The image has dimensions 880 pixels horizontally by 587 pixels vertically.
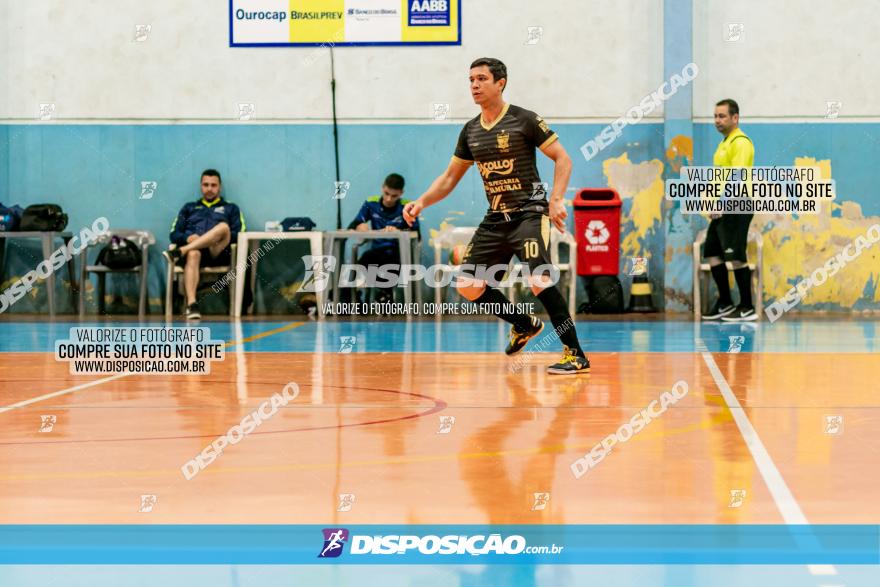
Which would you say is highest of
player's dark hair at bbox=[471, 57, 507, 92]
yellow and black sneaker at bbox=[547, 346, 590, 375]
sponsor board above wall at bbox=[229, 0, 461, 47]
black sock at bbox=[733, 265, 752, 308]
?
sponsor board above wall at bbox=[229, 0, 461, 47]

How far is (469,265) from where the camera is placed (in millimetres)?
9125

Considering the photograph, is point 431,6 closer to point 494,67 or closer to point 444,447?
point 494,67

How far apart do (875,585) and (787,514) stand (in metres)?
0.81

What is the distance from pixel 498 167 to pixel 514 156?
0.54 ft

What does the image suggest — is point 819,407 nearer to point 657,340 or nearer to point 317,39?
point 657,340

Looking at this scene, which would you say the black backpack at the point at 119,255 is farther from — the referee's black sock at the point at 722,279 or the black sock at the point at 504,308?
the black sock at the point at 504,308

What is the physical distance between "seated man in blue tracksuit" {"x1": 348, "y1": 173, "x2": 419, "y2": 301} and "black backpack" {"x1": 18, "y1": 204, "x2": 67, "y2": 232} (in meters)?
4.18

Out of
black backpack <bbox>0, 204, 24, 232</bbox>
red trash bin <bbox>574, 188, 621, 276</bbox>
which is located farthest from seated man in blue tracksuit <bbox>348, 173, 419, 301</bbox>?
black backpack <bbox>0, 204, 24, 232</bbox>

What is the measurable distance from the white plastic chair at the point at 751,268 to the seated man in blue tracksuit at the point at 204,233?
627 centimetres

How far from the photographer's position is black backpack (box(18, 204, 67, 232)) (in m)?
16.5

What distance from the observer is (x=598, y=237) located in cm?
1631

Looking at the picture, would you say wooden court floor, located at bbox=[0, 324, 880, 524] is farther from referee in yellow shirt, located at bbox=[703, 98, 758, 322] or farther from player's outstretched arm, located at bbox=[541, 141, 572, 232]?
referee in yellow shirt, located at bbox=[703, 98, 758, 322]

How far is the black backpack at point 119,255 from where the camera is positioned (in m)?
16.4

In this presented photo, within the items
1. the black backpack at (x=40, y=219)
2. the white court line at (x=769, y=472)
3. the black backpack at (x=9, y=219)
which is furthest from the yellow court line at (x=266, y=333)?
the white court line at (x=769, y=472)
